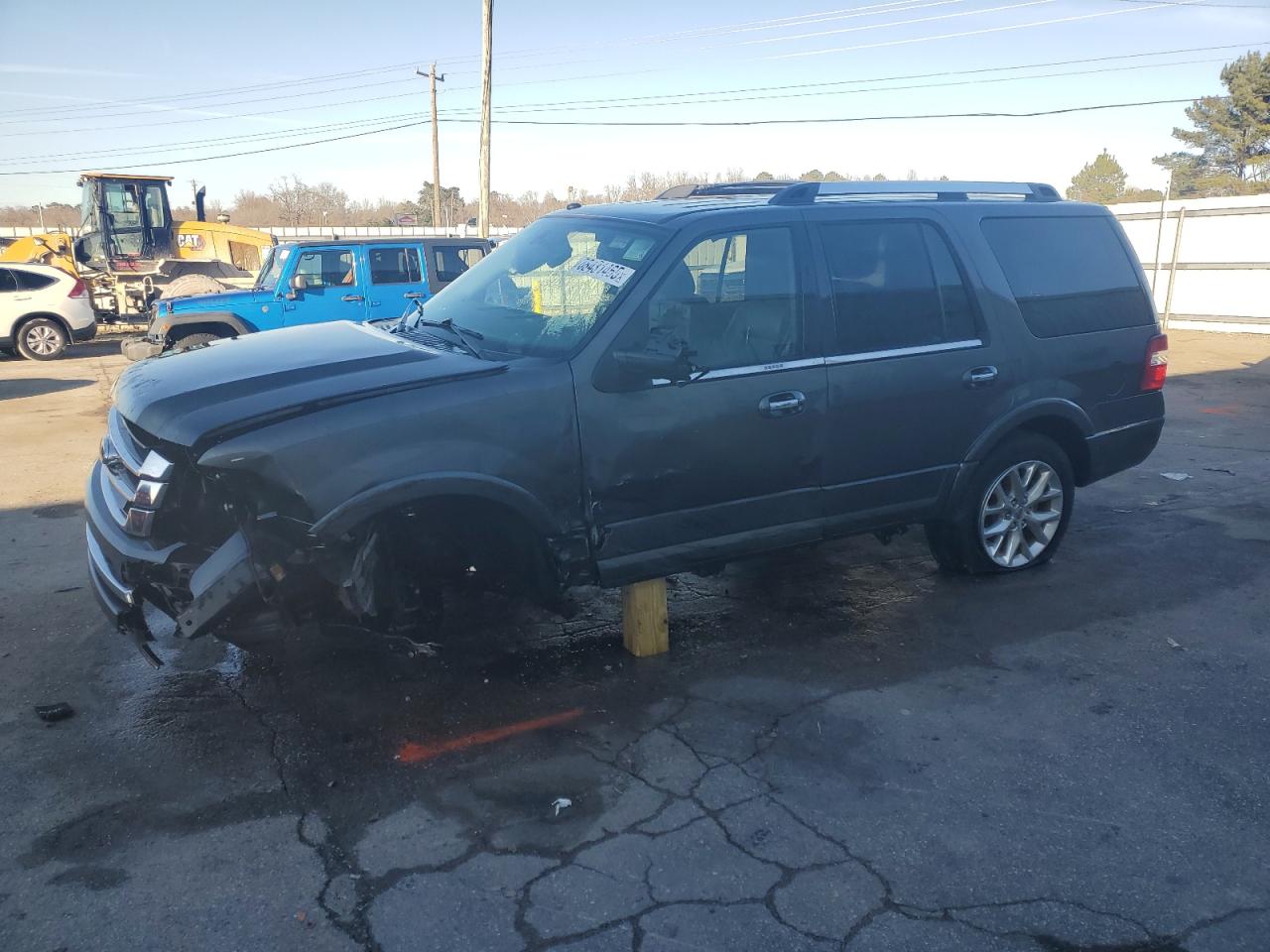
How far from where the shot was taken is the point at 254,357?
4.11 metres

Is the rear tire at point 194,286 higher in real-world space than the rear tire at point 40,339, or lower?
higher

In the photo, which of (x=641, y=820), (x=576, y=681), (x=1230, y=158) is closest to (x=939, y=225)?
(x=576, y=681)

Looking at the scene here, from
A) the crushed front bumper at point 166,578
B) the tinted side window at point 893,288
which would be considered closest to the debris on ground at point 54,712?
the crushed front bumper at point 166,578

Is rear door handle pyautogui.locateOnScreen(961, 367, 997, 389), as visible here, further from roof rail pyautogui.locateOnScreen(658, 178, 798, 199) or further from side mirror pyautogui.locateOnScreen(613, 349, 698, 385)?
side mirror pyautogui.locateOnScreen(613, 349, 698, 385)

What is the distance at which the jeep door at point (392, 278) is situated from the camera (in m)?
11.5

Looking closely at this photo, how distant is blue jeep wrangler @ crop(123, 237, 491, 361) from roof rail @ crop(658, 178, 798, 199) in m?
6.38

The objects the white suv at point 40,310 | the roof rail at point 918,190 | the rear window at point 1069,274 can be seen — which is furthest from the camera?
the white suv at point 40,310

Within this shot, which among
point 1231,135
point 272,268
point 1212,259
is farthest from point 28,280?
point 1231,135

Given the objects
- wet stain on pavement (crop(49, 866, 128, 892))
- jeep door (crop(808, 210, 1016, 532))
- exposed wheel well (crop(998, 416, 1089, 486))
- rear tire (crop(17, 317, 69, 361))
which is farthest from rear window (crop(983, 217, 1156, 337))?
rear tire (crop(17, 317, 69, 361))

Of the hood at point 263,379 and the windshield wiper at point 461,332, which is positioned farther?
the windshield wiper at point 461,332

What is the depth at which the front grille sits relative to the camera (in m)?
3.52

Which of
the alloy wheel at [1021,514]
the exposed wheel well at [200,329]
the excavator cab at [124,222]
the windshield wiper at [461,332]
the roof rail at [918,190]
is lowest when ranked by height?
the alloy wheel at [1021,514]

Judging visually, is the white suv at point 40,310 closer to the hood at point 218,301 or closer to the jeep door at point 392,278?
the hood at point 218,301

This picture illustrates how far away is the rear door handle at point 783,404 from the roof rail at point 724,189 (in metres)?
1.40
